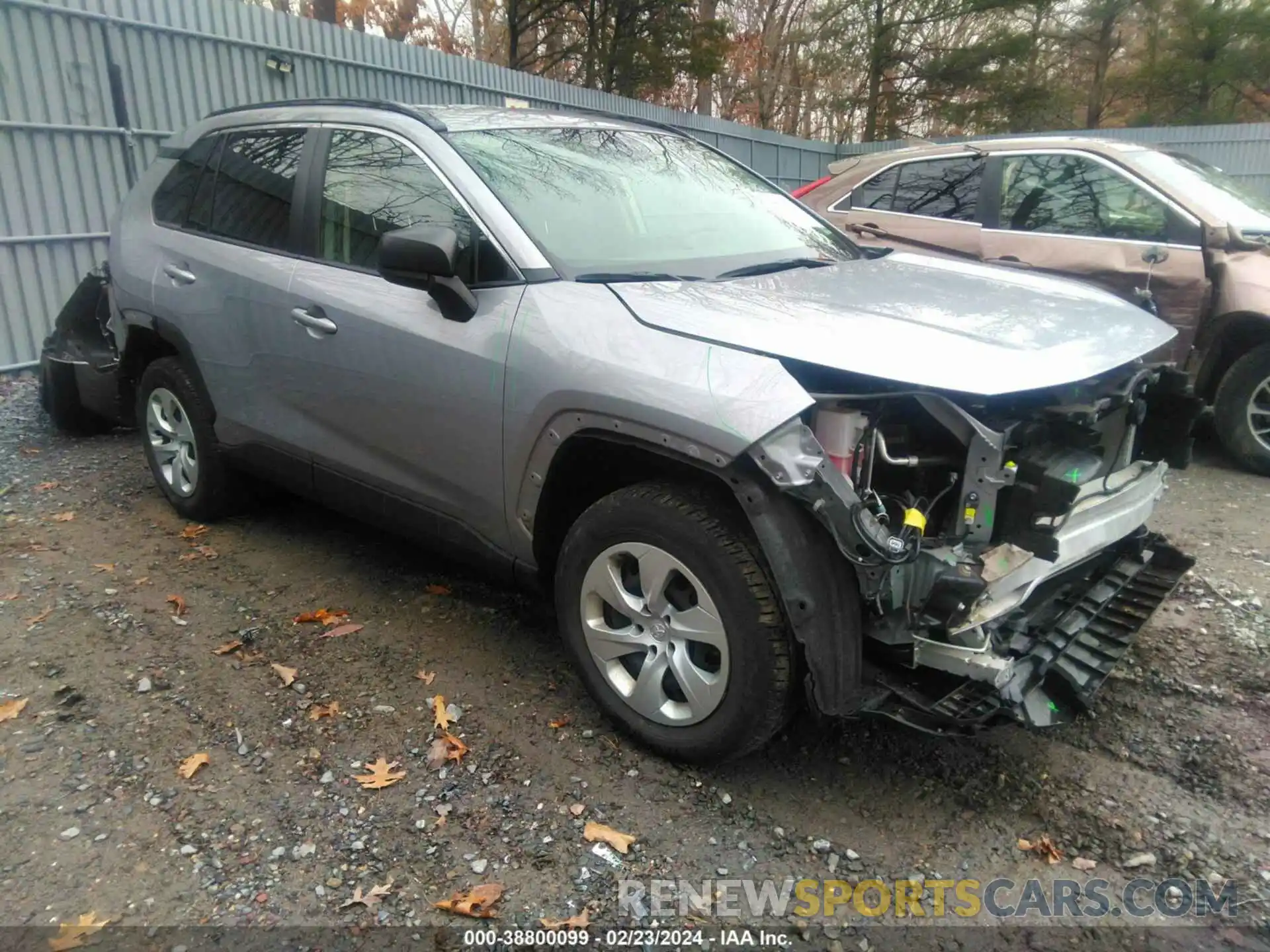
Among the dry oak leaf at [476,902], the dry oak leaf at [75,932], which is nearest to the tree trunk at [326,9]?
the dry oak leaf at [75,932]

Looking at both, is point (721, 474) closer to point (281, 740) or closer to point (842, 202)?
point (281, 740)

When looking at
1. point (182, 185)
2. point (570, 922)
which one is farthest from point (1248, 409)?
point (182, 185)

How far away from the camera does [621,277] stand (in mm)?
2934

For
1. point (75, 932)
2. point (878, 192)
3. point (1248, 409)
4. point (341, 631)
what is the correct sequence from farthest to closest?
point (878, 192) < point (1248, 409) < point (341, 631) < point (75, 932)

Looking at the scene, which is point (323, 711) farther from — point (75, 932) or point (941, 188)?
point (941, 188)

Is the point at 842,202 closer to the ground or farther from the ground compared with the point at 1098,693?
farther from the ground

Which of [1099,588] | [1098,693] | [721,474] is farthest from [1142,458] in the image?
[721,474]

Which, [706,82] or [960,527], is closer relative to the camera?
[960,527]

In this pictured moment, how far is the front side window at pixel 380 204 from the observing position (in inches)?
118

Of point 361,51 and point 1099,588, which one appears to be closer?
point 1099,588

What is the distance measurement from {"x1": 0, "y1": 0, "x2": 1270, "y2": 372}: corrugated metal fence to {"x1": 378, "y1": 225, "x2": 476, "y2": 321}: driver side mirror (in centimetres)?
533

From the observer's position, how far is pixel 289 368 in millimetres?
3635

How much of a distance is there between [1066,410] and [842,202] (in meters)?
4.83

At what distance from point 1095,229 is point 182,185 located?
5321 mm
